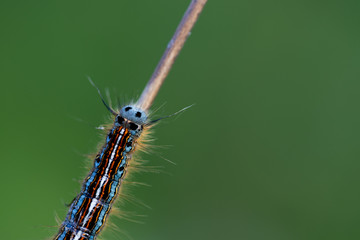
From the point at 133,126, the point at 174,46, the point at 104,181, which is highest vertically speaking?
the point at 174,46

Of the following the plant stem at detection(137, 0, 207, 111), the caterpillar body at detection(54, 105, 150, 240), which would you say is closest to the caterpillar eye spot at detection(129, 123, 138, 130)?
the caterpillar body at detection(54, 105, 150, 240)

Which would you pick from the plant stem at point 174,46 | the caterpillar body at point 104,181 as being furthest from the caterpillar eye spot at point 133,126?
the plant stem at point 174,46

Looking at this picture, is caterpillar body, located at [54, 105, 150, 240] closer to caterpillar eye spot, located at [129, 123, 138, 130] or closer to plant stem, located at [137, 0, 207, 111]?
caterpillar eye spot, located at [129, 123, 138, 130]

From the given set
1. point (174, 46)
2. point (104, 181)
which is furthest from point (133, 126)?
point (174, 46)

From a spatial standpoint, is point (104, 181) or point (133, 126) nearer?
point (104, 181)

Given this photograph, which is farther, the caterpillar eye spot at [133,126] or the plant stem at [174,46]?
the caterpillar eye spot at [133,126]

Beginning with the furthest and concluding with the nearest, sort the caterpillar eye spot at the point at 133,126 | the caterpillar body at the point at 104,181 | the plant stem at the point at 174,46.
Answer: the caterpillar eye spot at the point at 133,126 < the caterpillar body at the point at 104,181 < the plant stem at the point at 174,46

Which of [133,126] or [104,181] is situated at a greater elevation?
[133,126]

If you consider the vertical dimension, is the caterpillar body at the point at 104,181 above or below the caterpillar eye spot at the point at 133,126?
below

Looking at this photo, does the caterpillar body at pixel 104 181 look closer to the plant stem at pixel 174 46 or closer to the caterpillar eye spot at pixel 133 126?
the caterpillar eye spot at pixel 133 126

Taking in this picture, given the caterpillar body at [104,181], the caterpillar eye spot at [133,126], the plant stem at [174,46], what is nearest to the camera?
the plant stem at [174,46]

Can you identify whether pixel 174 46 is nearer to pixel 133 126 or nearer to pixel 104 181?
pixel 133 126
